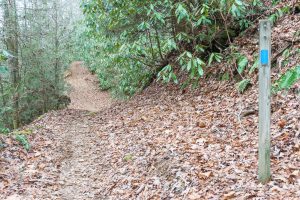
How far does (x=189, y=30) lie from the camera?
27.2ft

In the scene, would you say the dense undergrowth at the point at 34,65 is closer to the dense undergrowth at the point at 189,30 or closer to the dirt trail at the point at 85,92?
the dense undergrowth at the point at 189,30

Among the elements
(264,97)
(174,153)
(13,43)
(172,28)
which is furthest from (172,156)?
(13,43)

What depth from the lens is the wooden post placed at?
309cm

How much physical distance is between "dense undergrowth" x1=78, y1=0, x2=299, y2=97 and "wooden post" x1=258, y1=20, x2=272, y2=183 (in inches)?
119

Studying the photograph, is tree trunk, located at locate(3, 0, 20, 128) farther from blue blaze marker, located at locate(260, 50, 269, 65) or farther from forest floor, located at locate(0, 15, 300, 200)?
blue blaze marker, located at locate(260, 50, 269, 65)

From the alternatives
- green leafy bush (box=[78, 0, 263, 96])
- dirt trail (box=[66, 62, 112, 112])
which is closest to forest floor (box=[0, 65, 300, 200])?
green leafy bush (box=[78, 0, 263, 96])

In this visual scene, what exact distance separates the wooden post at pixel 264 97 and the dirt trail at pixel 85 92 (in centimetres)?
1690

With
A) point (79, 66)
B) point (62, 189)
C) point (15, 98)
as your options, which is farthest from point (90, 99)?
point (62, 189)

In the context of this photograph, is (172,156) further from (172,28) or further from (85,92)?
(85,92)

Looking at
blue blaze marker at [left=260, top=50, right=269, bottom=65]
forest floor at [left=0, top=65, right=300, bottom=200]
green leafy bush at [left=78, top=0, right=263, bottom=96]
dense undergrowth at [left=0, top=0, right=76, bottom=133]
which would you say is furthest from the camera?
dense undergrowth at [left=0, top=0, right=76, bottom=133]

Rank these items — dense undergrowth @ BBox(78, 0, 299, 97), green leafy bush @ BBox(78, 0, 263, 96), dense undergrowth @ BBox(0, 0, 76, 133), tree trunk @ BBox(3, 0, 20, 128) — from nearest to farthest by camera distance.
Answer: dense undergrowth @ BBox(78, 0, 299, 97)
green leafy bush @ BBox(78, 0, 263, 96)
tree trunk @ BBox(3, 0, 20, 128)
dense undergrowth @ BBox(0, 0, 76, 133)

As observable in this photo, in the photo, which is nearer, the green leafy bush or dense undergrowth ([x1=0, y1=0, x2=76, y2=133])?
the green leafy bush

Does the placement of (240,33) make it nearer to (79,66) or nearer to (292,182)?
(292,182)

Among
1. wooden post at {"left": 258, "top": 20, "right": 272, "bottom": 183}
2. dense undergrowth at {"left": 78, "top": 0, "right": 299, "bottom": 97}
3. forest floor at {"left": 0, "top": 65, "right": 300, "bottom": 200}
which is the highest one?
dense undergrowth at {"left": 78, "top": 0, "right": 299, "bottom": 97}
